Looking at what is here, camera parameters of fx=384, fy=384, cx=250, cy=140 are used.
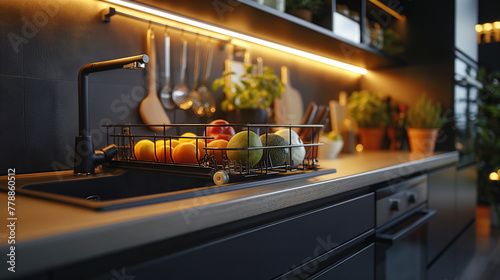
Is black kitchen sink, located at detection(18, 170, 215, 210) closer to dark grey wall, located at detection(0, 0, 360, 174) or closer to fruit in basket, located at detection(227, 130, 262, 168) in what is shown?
fruit in basket, located at detection(227, 130, 262, 168)

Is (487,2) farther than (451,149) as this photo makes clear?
Yes

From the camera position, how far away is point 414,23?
241cm

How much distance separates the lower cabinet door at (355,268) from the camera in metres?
0.91

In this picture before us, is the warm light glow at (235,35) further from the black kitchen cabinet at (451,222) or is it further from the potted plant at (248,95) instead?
the black kitchen cabinet at (451,222)

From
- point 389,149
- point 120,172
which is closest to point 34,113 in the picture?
point 120,172

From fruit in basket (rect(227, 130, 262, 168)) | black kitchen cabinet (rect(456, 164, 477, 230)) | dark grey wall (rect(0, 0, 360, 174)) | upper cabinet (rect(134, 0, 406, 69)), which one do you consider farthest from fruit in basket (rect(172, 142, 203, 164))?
black kitchen cabinet (rect(456, 164, 477, 230))

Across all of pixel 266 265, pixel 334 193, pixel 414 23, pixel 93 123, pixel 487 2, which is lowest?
pixel 266 265

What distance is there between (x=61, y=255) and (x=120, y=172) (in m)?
0.62

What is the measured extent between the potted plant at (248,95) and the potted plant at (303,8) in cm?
29

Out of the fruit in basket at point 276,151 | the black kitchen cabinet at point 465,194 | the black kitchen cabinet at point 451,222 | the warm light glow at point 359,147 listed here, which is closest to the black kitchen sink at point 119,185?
the fruit in basket at point 276,151

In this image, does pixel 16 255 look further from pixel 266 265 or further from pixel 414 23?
pixel 414 23

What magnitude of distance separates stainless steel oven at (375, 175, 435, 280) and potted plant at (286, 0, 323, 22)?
2.69 ft

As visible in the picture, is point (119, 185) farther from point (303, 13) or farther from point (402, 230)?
point (303, 13)

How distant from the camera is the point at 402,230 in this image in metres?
1.21
